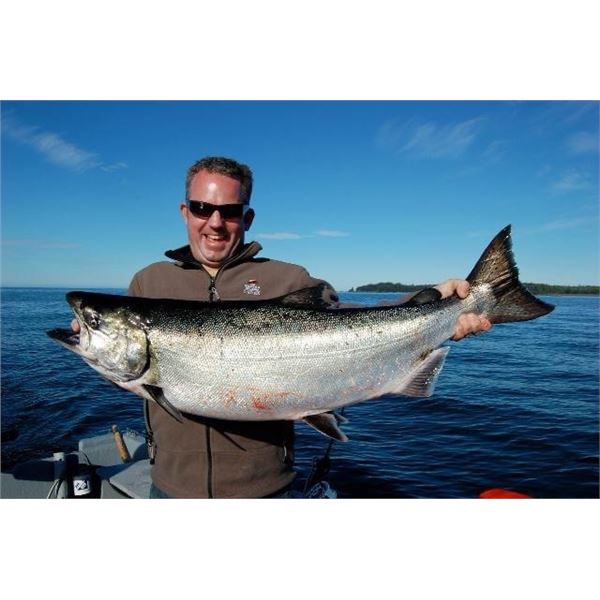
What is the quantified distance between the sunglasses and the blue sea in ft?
24.8

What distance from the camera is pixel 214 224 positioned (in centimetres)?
376

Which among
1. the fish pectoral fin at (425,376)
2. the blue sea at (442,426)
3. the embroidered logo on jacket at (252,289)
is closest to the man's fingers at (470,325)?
the fish pectoral fin at (425,376)

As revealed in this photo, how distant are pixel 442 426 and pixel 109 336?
522 inches

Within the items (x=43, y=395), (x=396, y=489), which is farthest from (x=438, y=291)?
(x=43, y=395)

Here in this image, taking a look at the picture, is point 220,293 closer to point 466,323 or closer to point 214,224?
point 214,224

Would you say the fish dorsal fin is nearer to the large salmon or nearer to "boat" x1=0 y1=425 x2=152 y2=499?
the large salmon

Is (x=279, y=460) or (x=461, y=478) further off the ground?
(x=279, y=460)

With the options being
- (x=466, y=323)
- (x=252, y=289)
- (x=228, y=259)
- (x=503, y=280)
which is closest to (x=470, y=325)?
(x=466, y=323)

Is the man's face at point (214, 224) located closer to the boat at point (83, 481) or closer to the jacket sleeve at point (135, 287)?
the jacket sleeve at point (135, 287)

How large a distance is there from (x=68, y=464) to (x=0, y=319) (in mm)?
43820

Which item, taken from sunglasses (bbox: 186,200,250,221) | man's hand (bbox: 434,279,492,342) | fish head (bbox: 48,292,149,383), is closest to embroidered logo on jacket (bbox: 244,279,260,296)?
sunglasses (bbox: 186,200,250,221)

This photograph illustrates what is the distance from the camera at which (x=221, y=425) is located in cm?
369

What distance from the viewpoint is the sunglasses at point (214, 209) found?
3.78 m

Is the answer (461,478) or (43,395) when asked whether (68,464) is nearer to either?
(461,478)
